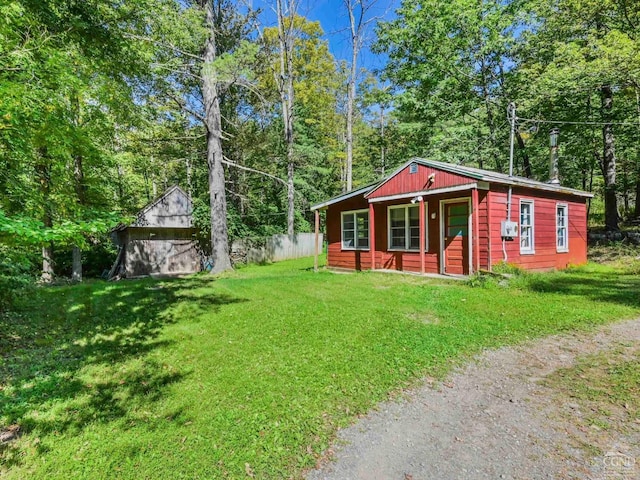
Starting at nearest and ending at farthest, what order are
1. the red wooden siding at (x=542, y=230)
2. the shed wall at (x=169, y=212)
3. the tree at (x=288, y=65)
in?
the red wooden siding at (x=542, y=230) < the shed wall at (x=169, y=212) < the tree at (x=288, y=65)

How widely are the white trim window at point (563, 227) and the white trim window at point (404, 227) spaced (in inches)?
177

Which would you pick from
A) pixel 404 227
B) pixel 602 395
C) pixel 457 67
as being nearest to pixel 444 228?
pixel 404 227

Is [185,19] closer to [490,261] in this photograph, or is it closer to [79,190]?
[79,190]

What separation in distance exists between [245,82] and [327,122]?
625 inches

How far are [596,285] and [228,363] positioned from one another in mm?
8787

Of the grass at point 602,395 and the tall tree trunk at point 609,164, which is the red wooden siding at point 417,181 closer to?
the grass at point 602,395

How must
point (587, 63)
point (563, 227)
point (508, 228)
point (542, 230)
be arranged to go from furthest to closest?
point (587, 63), point (563, 227), point (542, 230), point (508, 228)

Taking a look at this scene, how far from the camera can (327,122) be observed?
27.4 metres

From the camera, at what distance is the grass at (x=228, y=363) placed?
2.46 metres

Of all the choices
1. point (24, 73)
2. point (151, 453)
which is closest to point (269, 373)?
point (151, 453)

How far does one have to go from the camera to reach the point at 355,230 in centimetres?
1267

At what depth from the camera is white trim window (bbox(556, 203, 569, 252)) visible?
428 inches

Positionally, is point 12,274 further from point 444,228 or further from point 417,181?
point 444,228

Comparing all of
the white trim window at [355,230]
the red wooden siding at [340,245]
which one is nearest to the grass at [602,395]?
the red wooden siding at [340,245]
